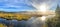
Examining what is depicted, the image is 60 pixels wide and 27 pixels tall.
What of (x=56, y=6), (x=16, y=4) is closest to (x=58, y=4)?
(x=56, y=6)

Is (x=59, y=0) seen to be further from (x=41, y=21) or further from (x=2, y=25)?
(x=2, y=25)

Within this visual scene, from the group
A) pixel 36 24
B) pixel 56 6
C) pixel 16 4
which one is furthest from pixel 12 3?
pixel 56 6

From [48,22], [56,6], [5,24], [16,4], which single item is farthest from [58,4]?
[5,24]

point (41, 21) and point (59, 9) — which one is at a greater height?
point (59, 9)

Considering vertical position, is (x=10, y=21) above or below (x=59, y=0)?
below

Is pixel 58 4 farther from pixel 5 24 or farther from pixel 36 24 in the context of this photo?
pixel 5 24

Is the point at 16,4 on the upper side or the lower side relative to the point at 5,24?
upper

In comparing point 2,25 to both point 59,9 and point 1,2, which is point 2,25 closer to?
point 1,2
